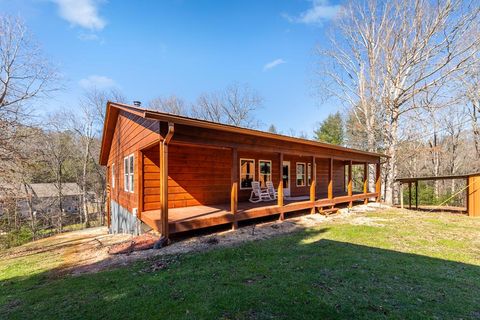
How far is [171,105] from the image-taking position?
26625 mm

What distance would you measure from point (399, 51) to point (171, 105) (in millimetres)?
21355

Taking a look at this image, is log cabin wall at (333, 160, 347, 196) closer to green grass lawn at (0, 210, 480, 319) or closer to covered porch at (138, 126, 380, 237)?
covered porch at (138, 126, 380, 237)

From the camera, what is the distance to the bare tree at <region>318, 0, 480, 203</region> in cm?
1170

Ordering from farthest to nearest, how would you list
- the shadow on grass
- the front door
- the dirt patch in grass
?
the front door
the dirt patch in grass
the shadow on grass

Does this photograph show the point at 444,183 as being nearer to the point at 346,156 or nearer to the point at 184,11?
the point at 346,156

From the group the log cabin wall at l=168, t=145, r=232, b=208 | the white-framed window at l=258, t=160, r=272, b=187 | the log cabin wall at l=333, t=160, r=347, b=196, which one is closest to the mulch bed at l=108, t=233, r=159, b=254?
the log cabin wall at l=168, t=145, r=232, b=208

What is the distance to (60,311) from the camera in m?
2.79

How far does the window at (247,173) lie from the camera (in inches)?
379

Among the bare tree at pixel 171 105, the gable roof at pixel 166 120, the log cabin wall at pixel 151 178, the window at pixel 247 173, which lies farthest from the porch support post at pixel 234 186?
the bare tree at pixel 171 105

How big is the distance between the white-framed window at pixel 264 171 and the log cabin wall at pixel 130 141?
4.97 meters

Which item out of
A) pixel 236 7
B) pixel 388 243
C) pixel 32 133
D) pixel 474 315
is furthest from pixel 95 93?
pixel 474 315

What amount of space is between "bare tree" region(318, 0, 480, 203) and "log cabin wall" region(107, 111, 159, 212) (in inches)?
485

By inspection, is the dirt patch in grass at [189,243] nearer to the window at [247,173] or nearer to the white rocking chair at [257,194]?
the white rocking chair at [257,194]

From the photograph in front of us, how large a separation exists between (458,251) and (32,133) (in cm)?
1405
